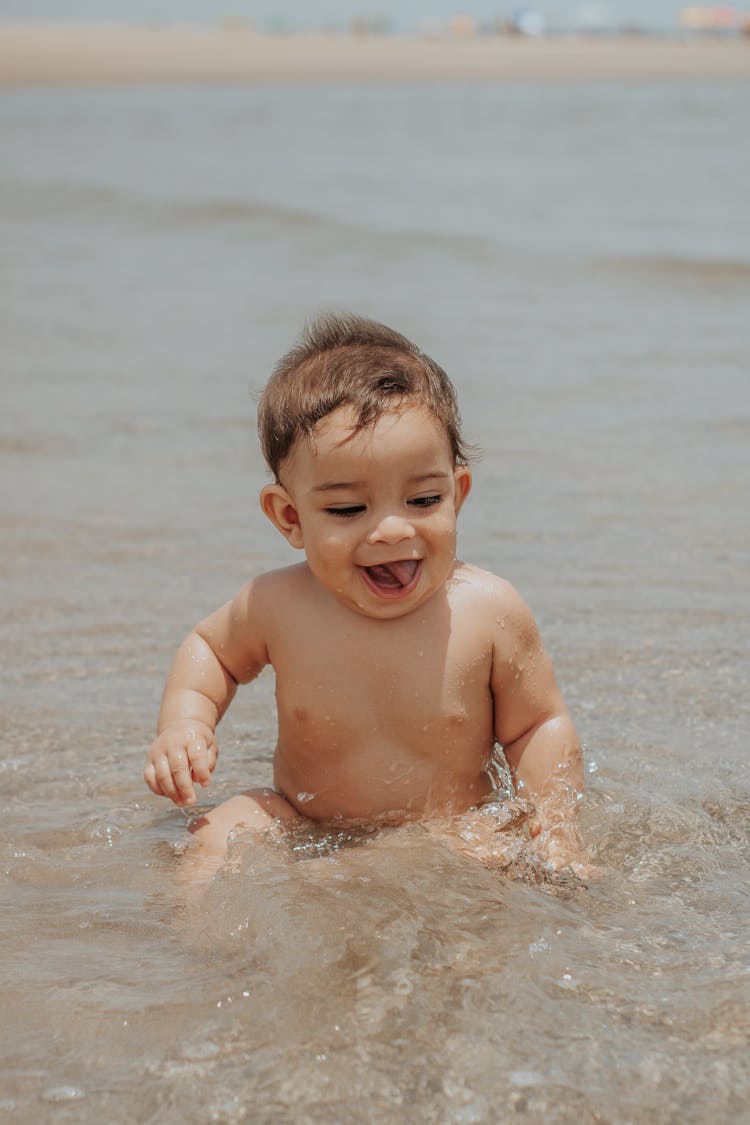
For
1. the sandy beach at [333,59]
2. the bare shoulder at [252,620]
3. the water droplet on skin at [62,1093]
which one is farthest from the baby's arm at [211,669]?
the sandy beach at [333,59]

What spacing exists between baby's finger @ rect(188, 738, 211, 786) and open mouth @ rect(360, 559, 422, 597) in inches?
17.0

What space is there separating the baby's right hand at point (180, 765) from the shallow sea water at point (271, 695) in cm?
16

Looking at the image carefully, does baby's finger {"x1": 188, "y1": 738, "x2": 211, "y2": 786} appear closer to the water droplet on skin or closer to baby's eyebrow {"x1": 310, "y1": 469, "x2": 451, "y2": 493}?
baby's eyebrow {"x1": 310, "y1": 469, "x2": 451, "y2": 493}

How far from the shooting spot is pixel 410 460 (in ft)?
8.95

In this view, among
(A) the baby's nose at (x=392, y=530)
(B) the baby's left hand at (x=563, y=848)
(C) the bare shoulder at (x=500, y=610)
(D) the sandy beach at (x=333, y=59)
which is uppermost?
(D) the sandy beach at (x=333, y=59)

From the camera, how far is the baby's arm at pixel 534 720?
9.64ft

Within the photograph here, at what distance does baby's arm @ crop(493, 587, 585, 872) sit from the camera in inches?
116

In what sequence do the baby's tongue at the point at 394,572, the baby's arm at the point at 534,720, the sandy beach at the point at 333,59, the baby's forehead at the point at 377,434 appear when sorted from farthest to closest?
the sandy beach at the point at 333,59, the baby's arm at the point at 534,720, the baby's tongue at the point at 394,572, the baby's forehead at the point at 377,434

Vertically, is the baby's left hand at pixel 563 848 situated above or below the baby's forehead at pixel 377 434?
below

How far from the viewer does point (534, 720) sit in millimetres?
2986

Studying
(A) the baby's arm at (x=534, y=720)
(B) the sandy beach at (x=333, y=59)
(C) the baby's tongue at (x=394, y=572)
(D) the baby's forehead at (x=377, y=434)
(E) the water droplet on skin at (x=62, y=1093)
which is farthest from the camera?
(B) the sandy beach at (x=333, y=59)

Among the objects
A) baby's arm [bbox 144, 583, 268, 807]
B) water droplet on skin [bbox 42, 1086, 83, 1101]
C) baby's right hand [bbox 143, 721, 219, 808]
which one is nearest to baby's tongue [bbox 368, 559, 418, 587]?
baby's arm [bbox 144, 583, 268, 807]

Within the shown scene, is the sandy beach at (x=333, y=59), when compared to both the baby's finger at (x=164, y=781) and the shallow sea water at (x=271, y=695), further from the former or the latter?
the baby's finger at (x=164, y=781)

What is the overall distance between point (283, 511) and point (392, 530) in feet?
0.92
